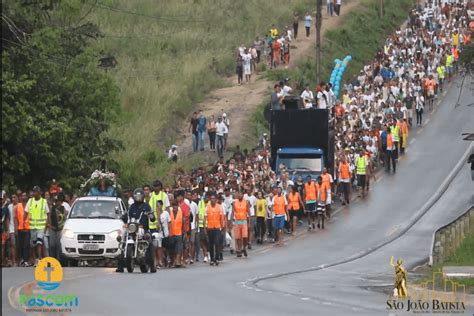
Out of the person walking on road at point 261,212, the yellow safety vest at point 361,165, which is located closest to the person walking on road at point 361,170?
the yellow safety vest at point 361,165

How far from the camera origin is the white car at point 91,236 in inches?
1185

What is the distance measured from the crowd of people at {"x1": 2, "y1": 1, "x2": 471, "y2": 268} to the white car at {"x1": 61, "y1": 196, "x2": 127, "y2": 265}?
88 cm

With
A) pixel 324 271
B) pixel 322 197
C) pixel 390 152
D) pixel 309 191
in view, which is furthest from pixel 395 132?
pixel 324 271

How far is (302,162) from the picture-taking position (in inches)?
1731

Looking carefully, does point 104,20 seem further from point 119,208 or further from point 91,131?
point 119,208

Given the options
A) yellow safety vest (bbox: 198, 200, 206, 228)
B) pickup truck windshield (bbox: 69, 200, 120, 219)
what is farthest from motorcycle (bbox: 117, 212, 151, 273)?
yellow safety vest (bbox: 198, 200, 206, 228)

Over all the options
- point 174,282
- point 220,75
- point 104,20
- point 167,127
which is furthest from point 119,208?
point 104,20

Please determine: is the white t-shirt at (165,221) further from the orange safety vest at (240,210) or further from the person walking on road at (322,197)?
the person walking on road at (322,197)

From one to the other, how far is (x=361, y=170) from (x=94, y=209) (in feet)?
57.7

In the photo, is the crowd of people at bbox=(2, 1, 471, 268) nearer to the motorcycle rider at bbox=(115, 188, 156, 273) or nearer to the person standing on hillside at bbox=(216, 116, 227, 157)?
the person standing on hillside at bbox=(216, 116, 227, 157)

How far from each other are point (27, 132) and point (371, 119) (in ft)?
63.3

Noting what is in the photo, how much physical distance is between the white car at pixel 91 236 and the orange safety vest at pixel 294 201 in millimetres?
9491

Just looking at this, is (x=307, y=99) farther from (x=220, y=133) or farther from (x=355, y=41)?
(x=355, y=41)

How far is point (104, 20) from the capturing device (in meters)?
77.7
